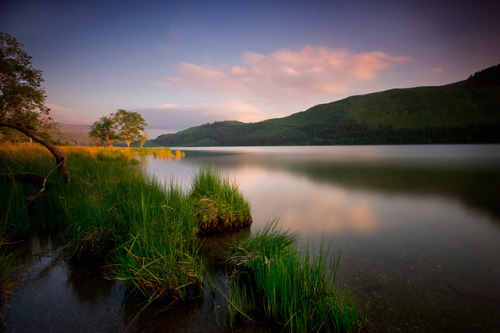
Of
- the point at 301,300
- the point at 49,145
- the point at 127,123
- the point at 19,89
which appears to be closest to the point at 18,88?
the point at 19,89

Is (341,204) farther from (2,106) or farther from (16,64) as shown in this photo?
(16,64)

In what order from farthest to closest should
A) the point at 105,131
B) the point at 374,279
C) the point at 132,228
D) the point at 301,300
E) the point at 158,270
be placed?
the point at 105,131, the point at 374,279, the point at 132,228, the point at 158,270, the point at 301,300

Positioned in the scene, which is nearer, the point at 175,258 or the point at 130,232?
the point at 175,258

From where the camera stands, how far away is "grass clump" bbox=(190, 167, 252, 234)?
6.46 m

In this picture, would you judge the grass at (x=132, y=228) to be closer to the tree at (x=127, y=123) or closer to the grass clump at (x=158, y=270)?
the grass clump at (x=158, y=270)

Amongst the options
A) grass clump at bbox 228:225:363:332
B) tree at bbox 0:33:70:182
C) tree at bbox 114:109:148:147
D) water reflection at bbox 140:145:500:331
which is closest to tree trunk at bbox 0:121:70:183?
grass clump at bbox 228:225:363:332

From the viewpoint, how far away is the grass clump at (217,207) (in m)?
6.46

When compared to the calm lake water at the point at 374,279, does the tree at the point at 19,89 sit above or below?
above

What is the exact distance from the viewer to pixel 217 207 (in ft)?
22.3

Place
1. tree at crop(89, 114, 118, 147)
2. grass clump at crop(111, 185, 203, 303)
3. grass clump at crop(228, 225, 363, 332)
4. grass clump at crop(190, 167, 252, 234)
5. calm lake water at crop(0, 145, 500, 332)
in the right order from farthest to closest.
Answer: tree at crop(89, 114, 118, 147) → grass clump at crop(190, 167, 252, 234) → grass clump at crop(111, 185, 203, 303) → calm lake water at crop(0, 145, 500, 332) → grass clump at crop(228, 225, 363, 332)

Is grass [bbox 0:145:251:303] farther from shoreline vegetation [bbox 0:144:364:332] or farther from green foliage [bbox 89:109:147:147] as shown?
green foliage [bbox 89:109:147:147]

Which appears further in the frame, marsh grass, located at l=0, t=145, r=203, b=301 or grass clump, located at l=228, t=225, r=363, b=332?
marsh grass, located at l=0, t=145, r=203, b=301

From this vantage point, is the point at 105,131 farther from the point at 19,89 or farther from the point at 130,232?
the point at 130,232

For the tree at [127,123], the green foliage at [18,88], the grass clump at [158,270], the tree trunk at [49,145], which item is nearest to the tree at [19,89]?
the green foliage at [18,88]
